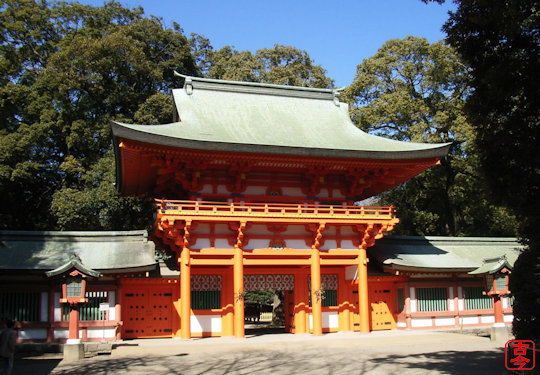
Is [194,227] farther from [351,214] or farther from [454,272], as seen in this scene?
[454,272]

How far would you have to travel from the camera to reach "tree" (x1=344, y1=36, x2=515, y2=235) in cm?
3381

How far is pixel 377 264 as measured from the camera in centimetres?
→ 2312

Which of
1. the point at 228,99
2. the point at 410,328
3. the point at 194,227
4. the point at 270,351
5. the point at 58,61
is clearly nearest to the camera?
the point at 270,351

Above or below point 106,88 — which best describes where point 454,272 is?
below

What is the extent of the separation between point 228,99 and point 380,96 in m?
15.7

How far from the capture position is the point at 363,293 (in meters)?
21.0

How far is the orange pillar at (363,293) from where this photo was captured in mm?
20781

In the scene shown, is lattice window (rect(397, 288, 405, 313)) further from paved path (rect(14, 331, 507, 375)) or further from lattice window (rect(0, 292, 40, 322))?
lattice window (rect(0, 292, 40, 322))

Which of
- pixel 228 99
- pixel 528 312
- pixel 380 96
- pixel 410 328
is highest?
pixel 380 96

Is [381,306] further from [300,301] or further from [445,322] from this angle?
[300,301]

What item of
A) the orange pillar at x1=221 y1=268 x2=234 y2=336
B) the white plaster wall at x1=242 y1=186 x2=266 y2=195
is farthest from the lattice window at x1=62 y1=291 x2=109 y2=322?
the white plaster wall at x1=242 y1=186 x2=266 y2=195

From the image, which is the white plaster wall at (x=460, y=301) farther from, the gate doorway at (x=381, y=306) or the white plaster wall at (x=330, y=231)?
the white plaster wall at (x=330, y=231)

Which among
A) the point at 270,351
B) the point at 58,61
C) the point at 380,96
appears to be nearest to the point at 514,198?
the point at 270,351

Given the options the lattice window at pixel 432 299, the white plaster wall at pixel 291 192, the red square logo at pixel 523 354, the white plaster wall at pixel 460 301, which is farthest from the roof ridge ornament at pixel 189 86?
the red square logo at pixel 523 354
